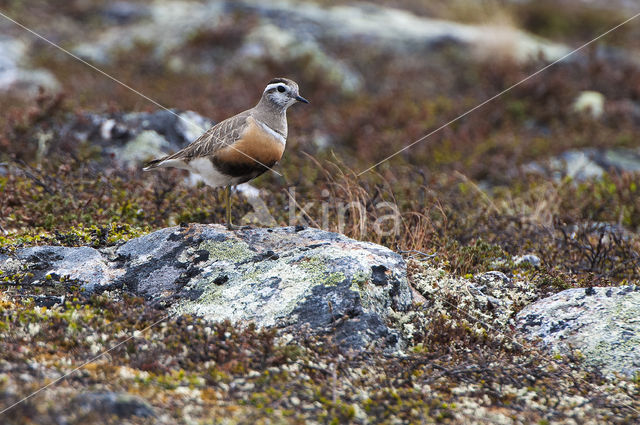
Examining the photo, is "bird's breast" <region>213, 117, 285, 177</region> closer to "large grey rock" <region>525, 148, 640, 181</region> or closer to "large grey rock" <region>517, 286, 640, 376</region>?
"large grey rock" <region>517, 286, 640, 376</region>

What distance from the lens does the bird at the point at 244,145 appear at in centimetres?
622

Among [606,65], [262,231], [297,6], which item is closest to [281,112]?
[262,231]

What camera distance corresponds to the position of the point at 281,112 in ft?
22.2

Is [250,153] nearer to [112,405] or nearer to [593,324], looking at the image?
[112,405]

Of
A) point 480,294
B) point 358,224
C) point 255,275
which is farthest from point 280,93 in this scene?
point 480,294

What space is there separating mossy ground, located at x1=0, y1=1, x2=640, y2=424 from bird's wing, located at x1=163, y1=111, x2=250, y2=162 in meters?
1.14

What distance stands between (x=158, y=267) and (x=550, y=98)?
11523 mm

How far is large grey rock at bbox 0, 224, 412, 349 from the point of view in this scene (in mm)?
5195

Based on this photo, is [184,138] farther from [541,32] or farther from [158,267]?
[541,32]

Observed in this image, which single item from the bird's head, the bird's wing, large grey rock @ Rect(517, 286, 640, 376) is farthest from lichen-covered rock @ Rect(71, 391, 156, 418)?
the bird's head

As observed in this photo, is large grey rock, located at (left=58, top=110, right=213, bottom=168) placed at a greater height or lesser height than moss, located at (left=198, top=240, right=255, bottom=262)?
greater

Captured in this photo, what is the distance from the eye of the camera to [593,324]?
5.51m

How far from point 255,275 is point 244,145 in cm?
135

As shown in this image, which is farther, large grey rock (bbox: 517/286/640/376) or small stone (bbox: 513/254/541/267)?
small stone (bbox: 513/254/541/267)
